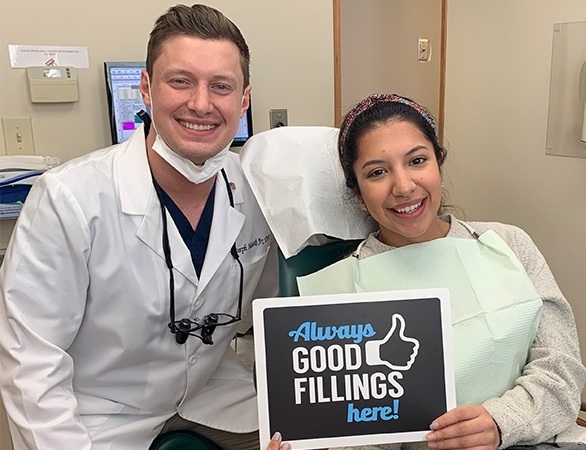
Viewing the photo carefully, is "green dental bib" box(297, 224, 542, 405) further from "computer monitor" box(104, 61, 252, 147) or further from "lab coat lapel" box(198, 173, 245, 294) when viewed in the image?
"computer monitor" box(104, 61, 252, 147)

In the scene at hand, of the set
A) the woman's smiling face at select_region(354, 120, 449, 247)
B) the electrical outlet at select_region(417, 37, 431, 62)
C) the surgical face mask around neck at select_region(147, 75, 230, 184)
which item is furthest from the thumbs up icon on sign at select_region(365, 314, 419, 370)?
the electrical outlet at select_region(417, 37, 431, 62)

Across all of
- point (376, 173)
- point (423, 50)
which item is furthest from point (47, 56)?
point (423, 50)

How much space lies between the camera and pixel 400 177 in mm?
1181

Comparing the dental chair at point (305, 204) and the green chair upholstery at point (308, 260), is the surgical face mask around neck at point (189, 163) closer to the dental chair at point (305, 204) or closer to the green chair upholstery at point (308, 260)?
the dental chair at point (305, 204)

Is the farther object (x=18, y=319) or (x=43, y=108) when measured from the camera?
(x=43, y=108)

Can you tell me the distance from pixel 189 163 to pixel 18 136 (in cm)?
90

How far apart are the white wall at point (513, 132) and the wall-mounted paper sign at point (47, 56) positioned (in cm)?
195

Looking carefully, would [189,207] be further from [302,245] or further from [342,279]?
[342,279]

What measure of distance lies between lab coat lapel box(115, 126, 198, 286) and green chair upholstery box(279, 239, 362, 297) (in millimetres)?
215

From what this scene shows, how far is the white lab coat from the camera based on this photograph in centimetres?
119

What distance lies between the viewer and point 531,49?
266 cm

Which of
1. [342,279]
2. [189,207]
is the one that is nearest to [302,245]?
[342,279]

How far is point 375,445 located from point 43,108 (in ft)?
5.05

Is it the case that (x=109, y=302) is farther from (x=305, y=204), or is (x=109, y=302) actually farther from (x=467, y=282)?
(x=467, y=282)
